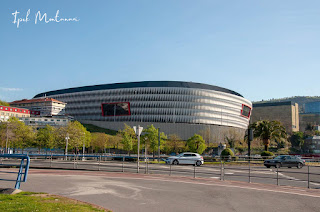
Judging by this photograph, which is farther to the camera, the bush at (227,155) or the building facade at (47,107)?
the building facade at (47,107)

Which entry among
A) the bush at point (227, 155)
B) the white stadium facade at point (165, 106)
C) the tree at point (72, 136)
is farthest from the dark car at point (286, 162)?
the white stadium facade at point (165, 106)

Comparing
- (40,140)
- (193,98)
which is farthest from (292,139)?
(40,140)

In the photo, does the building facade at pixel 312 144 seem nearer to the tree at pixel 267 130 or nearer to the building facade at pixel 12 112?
the tree at pixel 267 130

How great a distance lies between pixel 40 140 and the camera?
7775 centimetres

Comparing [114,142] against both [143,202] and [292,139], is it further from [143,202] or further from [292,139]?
[292,139]

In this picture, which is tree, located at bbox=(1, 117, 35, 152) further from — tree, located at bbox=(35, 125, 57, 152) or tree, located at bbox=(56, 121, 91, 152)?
tree, located at bbox=(56, 121, 91, 152)

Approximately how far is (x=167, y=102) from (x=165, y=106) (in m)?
1.88

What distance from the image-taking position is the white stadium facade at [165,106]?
124938 mm

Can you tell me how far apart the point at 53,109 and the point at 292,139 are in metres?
125

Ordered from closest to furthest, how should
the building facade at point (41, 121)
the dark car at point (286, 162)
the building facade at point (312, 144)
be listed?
1. the dark car at point (286, 162)
2. the building facade at point (41, 121)
3. the building facade at point (312, 144)

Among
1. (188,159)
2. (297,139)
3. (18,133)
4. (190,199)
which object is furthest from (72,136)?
(297,139)

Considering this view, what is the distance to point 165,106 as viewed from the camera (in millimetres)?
127312

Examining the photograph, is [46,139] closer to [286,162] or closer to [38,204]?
[286,162]

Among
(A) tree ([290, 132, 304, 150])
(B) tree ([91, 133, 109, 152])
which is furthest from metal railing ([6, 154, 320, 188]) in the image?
(A) tree ([290, 132, 304, 150])
